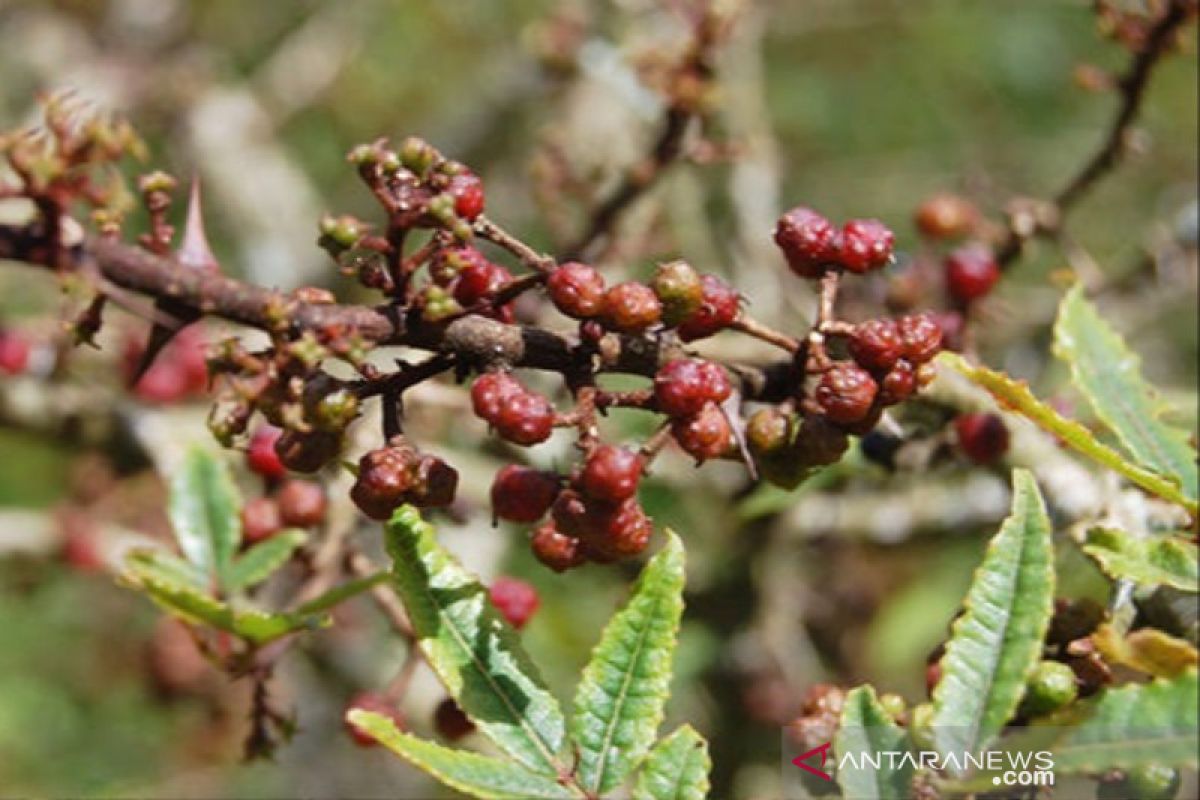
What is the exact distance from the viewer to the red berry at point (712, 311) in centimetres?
157

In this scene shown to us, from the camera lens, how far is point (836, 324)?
1602 millimetres

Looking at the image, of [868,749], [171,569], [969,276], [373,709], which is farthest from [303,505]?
[969,276]

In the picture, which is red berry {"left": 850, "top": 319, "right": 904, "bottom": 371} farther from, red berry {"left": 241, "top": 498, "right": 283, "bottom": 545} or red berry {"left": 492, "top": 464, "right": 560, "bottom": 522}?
red berry {"left": 241, "top": 498, "right": 283, "bottom": 545}

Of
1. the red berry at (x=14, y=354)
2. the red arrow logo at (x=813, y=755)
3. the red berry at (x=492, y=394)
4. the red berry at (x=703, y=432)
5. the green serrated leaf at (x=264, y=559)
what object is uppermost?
the red berry at (x=492, y=394)

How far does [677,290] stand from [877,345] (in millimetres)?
217

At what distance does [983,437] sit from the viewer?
2154mm

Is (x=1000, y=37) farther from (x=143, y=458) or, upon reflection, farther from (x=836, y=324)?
(x=836, y=324)

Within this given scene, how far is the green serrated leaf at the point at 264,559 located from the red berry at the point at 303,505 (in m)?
0.07

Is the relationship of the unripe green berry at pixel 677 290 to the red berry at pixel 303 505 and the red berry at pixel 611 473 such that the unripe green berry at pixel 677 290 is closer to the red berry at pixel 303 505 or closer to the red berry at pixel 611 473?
the red berry at pixel 611 473

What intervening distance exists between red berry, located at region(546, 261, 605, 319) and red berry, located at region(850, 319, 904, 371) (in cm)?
28

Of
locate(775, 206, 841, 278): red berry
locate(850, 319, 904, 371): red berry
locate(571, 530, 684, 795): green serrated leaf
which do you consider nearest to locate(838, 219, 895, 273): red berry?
locate(775, 206, 841, 278): red berry

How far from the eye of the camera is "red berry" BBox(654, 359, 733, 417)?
1482 millimetres

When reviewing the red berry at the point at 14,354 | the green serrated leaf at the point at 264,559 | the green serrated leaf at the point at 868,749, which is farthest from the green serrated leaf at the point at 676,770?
the red berry at the point at 14,354

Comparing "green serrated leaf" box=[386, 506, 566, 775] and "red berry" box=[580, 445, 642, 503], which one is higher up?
"red berry" box=[580, 445, 642, 503]
